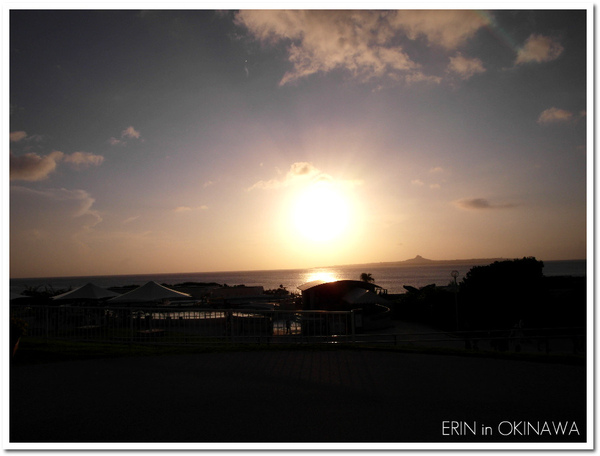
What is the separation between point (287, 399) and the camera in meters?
5.08

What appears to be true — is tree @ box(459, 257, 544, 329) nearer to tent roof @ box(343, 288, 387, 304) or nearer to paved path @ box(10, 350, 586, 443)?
tent roof @ box(343, 288, 387, 304)

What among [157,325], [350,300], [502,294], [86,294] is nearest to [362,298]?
[350,300]

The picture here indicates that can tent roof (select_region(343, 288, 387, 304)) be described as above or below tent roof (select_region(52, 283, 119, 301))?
below

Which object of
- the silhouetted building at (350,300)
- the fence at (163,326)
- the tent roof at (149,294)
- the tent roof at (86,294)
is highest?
the fence at (163,326)

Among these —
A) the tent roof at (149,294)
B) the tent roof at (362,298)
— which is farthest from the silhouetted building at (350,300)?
the tent roof at (149,294)

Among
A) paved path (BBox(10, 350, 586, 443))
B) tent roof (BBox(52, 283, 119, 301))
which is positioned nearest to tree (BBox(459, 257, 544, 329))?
tent roof (BBox(52, 283, 119, 301))

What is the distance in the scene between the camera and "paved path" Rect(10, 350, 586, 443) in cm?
418

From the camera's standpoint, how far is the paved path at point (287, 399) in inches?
164

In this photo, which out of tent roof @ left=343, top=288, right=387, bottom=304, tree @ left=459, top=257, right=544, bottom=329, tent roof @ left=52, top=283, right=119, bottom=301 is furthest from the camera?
tent roof @ left=343, top=288, right=387, bottom=304

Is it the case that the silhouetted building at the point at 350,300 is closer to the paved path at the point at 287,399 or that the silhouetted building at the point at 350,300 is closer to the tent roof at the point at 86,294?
the tent roof at the point at 86,294

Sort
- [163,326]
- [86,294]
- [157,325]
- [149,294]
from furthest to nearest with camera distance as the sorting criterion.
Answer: [86,294] → [149,294] → [157,325] → [163,326]

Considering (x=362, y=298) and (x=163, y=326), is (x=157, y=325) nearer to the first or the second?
(x=163, y=326)

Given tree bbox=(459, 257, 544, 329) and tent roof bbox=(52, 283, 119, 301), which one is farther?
tree bbox=(459, 257, 544, 329)

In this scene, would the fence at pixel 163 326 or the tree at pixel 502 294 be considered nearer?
the fence at pixel 163 326
